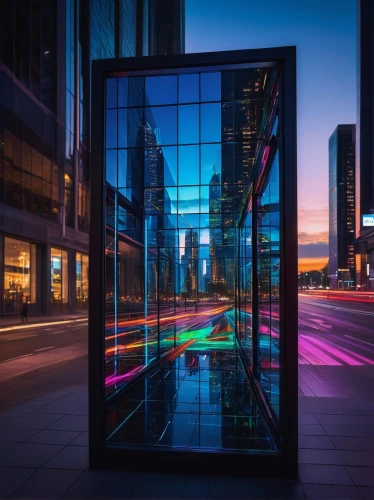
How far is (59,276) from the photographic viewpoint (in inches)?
1687

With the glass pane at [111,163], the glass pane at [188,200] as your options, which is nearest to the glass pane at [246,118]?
the glass pane at [188,200]

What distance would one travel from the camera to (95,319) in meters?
4.82

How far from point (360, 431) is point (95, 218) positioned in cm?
505

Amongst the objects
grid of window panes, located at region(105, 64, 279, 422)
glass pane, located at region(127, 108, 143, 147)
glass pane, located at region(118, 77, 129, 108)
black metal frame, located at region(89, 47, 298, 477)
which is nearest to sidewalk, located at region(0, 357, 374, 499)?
black metal frame, located at region(89, 47, 298, 477)

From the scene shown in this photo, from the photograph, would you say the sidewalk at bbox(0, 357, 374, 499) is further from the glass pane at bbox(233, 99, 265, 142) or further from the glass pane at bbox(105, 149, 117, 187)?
the glass pane at bbox(233, 99, 265, 142)

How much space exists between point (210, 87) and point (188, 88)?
0.58 metres

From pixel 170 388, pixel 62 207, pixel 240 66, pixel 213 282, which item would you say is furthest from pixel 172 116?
→ pixel 62 207

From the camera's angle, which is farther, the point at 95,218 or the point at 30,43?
the point at 30,43

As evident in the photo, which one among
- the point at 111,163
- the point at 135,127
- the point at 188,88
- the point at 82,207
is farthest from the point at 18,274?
the point at 188,88

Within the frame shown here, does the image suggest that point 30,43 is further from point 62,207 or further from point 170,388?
point 170,388

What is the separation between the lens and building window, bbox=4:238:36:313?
3403 cm

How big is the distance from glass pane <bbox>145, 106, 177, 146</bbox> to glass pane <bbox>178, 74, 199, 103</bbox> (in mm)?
546

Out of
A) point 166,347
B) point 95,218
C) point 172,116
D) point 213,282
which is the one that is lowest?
point 166,347

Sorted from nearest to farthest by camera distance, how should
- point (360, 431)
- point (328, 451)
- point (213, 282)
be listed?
point (328, 451) → point (360, 431) → point (213, 282)
